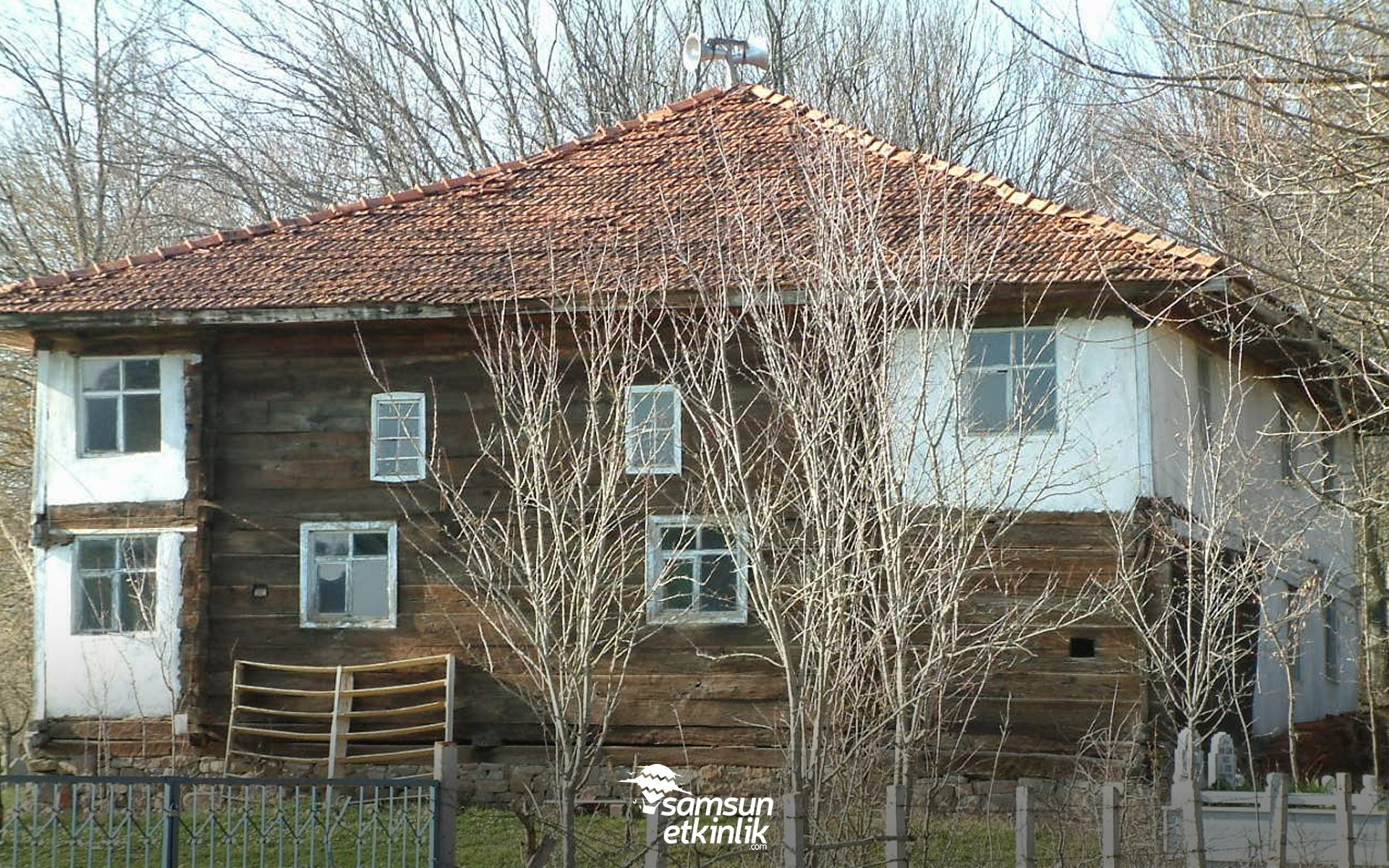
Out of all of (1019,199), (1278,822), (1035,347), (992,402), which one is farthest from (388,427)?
(1278,822)

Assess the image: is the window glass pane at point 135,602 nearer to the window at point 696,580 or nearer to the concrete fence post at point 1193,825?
the window at point 696,580

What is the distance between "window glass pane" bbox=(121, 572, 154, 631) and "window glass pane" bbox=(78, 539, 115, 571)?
276 millimetres

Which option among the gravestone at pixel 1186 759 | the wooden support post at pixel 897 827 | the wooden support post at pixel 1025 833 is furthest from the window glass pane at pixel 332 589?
the wooden support post at pixel 1025 833

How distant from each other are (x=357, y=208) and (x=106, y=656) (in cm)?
526

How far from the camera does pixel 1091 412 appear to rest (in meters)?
14.5

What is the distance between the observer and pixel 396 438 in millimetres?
15867

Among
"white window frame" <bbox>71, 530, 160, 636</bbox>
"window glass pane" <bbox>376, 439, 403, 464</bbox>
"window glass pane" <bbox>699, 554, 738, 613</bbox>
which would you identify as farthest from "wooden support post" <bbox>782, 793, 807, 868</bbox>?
"white window frame" <bbox>71, 530, 160, 636</bbox>

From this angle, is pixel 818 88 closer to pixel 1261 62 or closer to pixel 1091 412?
pixel 1091 412

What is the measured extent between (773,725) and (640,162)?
6561 millimetres

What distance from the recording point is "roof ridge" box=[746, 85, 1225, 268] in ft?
46.4

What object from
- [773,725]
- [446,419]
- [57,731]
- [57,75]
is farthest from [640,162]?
[57,75]

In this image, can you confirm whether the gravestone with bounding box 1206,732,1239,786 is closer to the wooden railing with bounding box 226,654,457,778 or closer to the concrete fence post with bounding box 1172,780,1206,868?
the concrete fence post with bounding box 1172,780,1206,868

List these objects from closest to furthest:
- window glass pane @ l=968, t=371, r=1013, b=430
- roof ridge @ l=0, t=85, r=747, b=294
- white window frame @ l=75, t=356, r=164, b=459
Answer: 1. window glass pane @ l=968, t=371, r=1013, b=430
2. white window frame @ l=75, t=356, r=164, b=459
3. roof ridge @ l=0, t=85, r=747, b=294

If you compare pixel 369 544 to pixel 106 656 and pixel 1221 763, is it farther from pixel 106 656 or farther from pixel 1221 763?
pixel 1221 763
